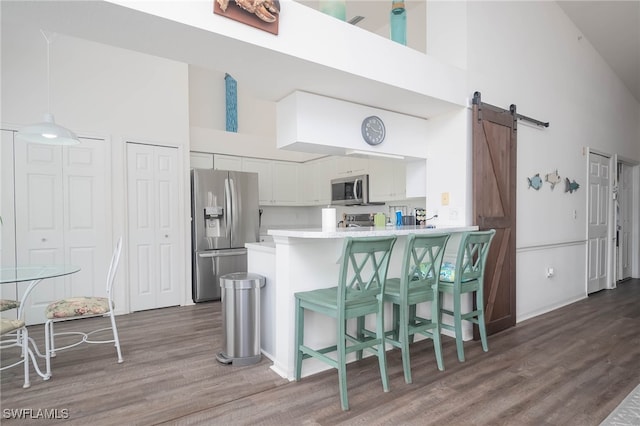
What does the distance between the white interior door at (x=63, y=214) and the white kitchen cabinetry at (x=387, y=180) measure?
3383 mm

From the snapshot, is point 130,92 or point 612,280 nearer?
point 130,92

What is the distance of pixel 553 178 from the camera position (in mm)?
4363

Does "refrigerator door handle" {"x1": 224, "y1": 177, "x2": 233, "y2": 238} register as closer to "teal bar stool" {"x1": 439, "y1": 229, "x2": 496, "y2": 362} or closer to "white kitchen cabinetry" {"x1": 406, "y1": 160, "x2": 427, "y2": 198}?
"white kitchen cabinetry" {"x1": 406, "y1": 160, "x2": 427, "y2": 198}

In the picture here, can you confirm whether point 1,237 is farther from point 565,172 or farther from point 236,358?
point 565,172

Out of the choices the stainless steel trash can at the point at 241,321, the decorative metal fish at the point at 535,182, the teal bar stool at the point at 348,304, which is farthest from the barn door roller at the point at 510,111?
the stainless steel trash can at the point at 241,321

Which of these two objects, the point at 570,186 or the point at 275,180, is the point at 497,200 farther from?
the point at 275,180

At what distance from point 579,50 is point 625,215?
11.0 feet

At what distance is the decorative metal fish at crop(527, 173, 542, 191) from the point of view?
159 inches

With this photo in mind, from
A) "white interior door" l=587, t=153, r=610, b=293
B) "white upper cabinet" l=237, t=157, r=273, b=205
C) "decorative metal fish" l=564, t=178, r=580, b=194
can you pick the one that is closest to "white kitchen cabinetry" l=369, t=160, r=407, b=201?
"white upper cabinet" l=237, t=157, r=273, b=205

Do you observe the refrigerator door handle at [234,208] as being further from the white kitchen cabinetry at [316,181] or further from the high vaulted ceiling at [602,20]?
the high vaulted ceiling at [602,20]

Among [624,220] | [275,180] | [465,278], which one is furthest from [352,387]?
[624,220]

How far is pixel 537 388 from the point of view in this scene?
7.97 feet

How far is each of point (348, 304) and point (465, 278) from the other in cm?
125

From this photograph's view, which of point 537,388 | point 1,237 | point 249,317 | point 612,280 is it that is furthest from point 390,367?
point 612,280
